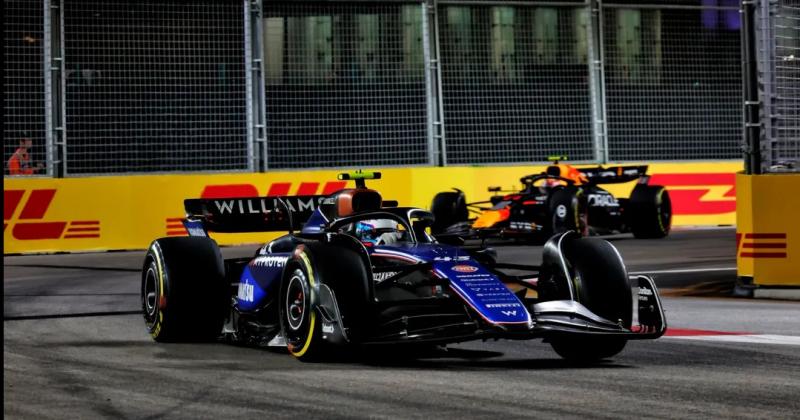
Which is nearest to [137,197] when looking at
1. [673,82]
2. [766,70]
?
[673,82]

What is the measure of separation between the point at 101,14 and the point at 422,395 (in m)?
15.6

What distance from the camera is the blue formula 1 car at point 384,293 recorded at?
788 cm

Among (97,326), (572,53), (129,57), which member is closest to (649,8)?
(572,53)

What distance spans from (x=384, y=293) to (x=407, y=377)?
4.58ft

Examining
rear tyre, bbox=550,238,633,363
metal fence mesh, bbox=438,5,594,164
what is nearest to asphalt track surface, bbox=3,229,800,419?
rear tyre, bbox=550,238,633,363

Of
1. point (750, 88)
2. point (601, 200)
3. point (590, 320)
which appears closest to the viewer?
point (590, 320)

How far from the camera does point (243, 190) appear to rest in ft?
70.4

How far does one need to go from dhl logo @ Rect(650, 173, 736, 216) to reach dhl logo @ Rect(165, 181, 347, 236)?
655 centimetres

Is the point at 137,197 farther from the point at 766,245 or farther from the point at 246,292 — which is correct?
the point at 246,292

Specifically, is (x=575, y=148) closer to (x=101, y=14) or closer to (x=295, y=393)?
(x=101, y=14)

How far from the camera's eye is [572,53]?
23953 millimetres

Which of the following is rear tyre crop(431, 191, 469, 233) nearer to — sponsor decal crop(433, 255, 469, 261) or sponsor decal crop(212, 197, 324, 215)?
sponsor decal crop(212, 197, 324, 215)

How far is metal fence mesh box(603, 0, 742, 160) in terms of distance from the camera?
24281 millimetres

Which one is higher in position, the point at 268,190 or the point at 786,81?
the point at 786,81
